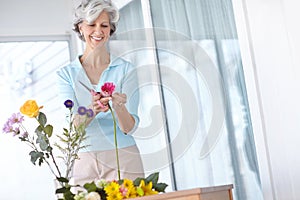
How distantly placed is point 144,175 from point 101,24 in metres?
0.54

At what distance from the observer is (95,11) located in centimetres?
207

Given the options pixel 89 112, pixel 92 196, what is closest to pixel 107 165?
pixel 89 112

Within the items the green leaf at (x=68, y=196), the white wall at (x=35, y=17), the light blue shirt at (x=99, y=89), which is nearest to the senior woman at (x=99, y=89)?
the light blue shirt at (x=99, y=89)

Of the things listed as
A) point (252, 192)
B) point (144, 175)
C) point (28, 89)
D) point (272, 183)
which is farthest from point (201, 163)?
point (28, 89)

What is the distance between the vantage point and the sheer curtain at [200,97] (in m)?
2.30

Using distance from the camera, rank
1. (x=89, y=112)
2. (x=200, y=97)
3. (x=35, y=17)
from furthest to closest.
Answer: (x=35, y=17), (x=200, y=97), (x=89, y=112)

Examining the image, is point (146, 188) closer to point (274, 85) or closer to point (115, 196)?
point (115, 196)

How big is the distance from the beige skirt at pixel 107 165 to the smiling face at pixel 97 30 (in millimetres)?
383

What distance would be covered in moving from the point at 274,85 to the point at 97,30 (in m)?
0.70

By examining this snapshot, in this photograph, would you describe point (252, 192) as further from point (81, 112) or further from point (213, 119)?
point (81, 112)

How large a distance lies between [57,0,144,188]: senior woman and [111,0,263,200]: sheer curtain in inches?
2.6

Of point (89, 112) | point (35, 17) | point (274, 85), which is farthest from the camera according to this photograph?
point (35, 17)

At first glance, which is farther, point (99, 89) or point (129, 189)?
point (99, 89)

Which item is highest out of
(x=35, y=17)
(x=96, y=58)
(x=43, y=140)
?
(x=35, y=17)
